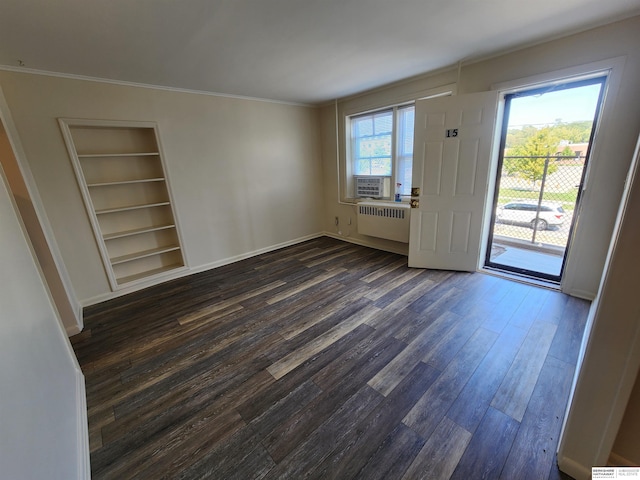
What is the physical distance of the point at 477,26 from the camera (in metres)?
2.09

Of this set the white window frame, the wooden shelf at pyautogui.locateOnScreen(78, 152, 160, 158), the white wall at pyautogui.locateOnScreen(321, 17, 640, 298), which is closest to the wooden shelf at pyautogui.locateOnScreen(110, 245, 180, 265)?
the wooden shelf at pyautogui.locateOnScreen(78, 152, 160, 158)

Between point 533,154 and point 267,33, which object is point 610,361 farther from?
point 533,154

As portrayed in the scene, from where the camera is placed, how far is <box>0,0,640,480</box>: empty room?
129 centimetres

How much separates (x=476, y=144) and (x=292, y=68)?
2180mm

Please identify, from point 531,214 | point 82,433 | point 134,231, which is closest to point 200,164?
point 134,231

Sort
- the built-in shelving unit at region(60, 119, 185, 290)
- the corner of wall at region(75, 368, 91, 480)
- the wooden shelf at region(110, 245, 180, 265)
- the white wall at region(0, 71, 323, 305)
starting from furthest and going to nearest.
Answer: the wooden shelf at region(110, 245, 180, 265) → the built-in shelving unit at region(60, 119, 185, 290) → the white wall at region(0, 71, 323, 305) → the corner of wall at region(75, 368, 91, 480)

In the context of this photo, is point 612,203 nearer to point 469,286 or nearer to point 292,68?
point 469,286

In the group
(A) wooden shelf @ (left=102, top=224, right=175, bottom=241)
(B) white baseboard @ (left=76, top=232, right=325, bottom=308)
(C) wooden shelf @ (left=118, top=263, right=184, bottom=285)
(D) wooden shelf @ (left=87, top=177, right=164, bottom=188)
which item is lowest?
(B) white baseboard @ (left=76, top=232, right=325, bottom=308)

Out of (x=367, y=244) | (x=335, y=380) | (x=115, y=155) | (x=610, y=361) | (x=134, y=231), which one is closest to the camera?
(x=610, y=361)

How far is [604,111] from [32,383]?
163 inches

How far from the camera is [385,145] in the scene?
407cm

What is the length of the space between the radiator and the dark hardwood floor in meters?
0.97

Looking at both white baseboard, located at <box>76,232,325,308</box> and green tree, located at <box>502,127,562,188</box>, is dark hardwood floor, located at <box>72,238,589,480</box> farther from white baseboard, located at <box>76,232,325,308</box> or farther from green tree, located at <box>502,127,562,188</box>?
green tree, located at <box>502,127,562,188</box>

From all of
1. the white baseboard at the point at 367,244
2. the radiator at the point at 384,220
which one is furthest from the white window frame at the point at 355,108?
the white baseboard at the point at 367,244
